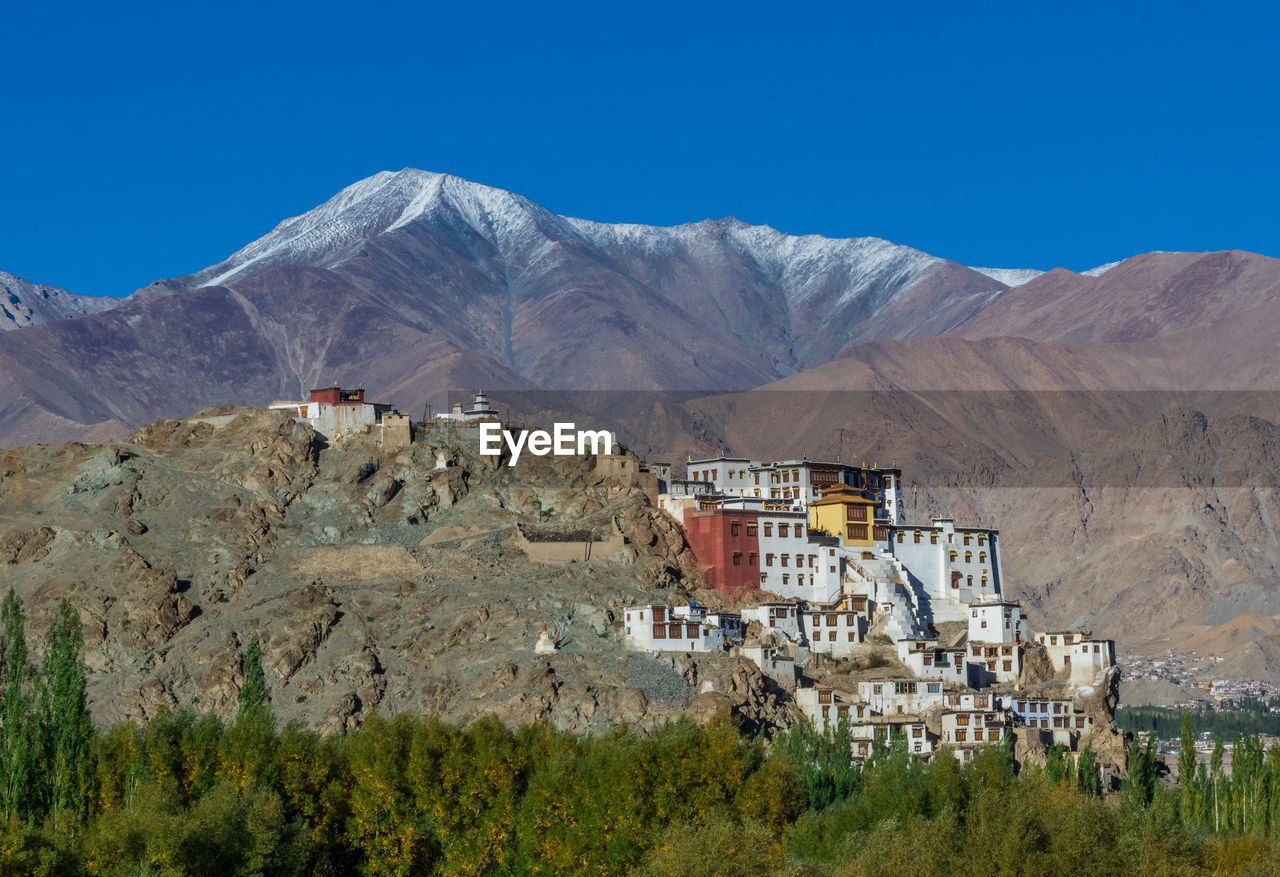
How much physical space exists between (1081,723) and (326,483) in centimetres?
5930

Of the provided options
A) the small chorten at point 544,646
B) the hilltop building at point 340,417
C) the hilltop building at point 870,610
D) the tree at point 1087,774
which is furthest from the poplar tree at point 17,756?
the hilltop building at point 340,417

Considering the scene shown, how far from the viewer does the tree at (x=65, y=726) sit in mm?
101688

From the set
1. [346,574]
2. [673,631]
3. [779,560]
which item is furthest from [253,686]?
[779,560]

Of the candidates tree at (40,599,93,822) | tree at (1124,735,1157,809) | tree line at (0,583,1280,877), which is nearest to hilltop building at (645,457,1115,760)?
tree at (1124,735,1157,809)

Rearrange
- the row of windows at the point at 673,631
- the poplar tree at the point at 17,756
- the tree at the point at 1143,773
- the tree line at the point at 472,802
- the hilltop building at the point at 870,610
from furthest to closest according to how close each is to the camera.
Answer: the hilltop building at the point at 870,610 < the row of windows at the point at 673,631 < the tree at the point at 1143,773 < the poplar tree at the point at 17,756 < the tree line at the point at 472,802

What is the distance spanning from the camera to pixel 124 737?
357ft

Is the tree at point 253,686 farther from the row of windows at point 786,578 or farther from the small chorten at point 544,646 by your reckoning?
the row of windows at point 786,578

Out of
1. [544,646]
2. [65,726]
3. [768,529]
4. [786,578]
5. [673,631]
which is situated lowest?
[65,726]

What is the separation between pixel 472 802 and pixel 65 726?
66.8 ft

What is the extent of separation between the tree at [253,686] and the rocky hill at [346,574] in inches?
223

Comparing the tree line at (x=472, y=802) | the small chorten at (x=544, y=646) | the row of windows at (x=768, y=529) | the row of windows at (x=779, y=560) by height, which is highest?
the row of windows at (x=768, y=529)

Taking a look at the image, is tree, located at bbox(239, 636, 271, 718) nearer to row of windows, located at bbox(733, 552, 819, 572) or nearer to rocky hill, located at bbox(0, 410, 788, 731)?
rocky hill, located at bbox(0, 410, 788, 731)

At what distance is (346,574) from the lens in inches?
6068

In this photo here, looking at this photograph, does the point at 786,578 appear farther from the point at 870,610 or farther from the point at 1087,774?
the point at 1087,774
